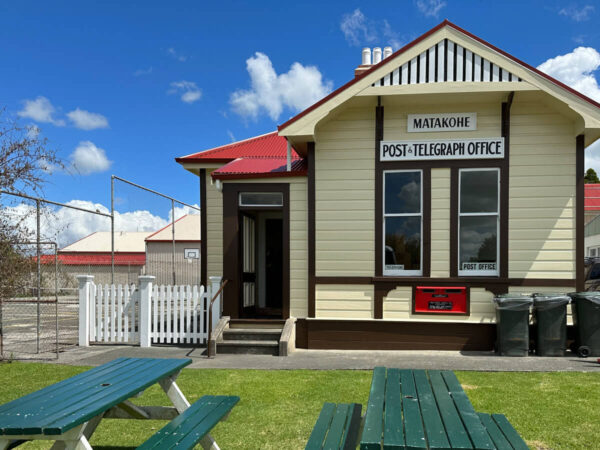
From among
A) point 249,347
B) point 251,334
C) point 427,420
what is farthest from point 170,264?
point 427,420

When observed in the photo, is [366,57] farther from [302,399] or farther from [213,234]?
[302,399]

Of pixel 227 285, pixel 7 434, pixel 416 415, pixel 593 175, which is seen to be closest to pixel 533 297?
pixel 227 285

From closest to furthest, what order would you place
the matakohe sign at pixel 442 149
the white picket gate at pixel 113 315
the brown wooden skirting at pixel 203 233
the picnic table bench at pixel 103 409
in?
the picnic table bench at pixel 103 409 → the matakohe sign at pixel 442 149 → the white picket gate at pixel 113 315 → the brown wooden skirting at pixel 203 233

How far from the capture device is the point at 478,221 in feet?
29.9

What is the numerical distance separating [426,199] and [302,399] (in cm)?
490

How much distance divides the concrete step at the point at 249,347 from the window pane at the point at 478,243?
3889 millimetres

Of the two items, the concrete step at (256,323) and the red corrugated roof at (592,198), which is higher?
the red corrugated roof at (592,198)

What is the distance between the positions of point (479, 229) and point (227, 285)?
5.10 meters

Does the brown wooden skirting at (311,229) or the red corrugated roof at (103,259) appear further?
the red corrugated roof at (103,259)

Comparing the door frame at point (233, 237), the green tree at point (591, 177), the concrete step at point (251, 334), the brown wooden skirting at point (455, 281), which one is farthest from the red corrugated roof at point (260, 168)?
the green tree at point (591, 177)

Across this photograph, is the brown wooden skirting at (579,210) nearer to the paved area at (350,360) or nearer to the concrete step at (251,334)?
the paved area at (350,360)

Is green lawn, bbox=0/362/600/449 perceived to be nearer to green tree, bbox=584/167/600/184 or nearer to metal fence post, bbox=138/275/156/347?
metal fence post, bbox=138/275/156/347

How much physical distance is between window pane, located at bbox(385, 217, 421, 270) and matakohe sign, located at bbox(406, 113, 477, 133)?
5.81 ft

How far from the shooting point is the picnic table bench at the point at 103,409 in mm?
2596
